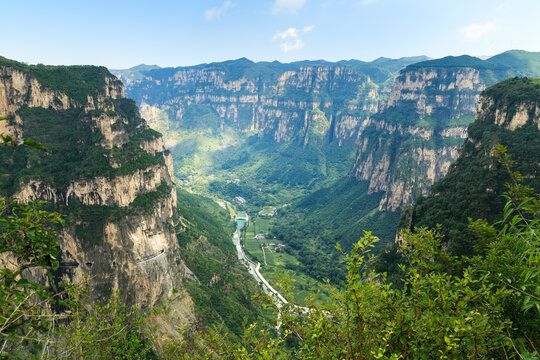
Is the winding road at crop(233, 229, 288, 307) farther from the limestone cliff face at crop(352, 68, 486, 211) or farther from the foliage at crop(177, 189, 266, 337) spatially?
the limestone cliff face at crop(352, 68, 486, 211)

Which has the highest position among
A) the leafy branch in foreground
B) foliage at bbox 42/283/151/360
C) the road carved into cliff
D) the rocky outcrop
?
the leafy branch in foreground

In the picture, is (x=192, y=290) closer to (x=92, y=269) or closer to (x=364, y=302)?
(x=92, y=269)

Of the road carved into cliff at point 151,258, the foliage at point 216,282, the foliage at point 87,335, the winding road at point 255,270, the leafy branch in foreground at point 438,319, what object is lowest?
the winding road at point 255,270

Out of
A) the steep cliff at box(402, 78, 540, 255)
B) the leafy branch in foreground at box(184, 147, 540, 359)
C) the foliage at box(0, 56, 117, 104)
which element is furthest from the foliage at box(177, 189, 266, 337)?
the foliage at box(0, 56, 117, 104)

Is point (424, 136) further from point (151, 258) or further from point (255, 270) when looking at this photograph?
point (151, 258)

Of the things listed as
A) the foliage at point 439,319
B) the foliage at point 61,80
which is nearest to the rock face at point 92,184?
the foliage at point 61,80

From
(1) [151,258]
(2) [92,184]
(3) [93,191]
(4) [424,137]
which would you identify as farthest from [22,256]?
(4) [424,137]

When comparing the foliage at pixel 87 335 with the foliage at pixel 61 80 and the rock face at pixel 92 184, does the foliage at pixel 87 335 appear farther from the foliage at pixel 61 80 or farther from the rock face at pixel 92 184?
the foliage at pixel 61 80
